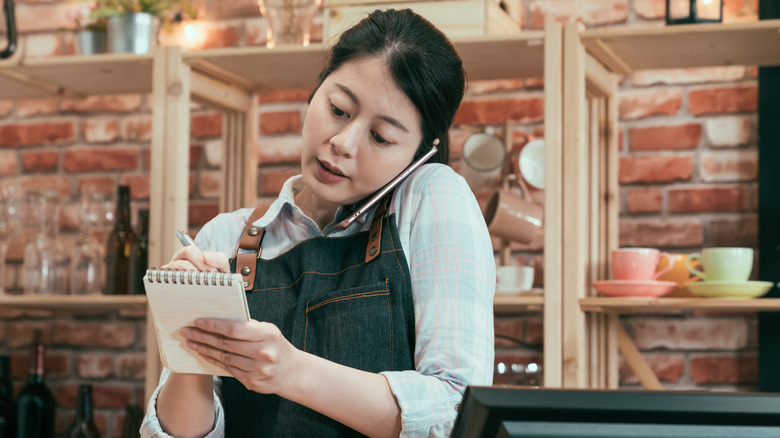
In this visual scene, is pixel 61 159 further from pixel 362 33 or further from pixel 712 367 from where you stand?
pixel 712 367

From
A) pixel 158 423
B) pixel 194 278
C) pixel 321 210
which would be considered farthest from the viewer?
pixel 321 210

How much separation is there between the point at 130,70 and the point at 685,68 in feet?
4.50

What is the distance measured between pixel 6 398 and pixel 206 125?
0.95 meters

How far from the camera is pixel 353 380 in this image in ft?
3.25

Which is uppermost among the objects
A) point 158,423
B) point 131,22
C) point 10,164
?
point 131,22

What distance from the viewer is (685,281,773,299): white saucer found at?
5.95 feet

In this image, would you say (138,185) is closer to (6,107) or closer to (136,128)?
(136,128)

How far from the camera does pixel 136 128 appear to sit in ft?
8.64

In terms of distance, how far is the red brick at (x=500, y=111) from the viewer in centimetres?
234

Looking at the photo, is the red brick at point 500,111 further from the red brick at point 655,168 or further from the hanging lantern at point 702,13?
the hanging lantern at point 702,13

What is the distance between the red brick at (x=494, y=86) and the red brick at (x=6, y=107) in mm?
1426

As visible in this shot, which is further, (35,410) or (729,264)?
(35,410)

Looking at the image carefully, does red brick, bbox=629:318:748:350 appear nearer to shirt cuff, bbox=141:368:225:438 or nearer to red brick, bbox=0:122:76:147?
shirt cuff, bbox=141:368:225:438

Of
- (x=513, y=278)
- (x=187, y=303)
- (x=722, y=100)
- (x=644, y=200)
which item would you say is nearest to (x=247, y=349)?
(x=187, y=303)
